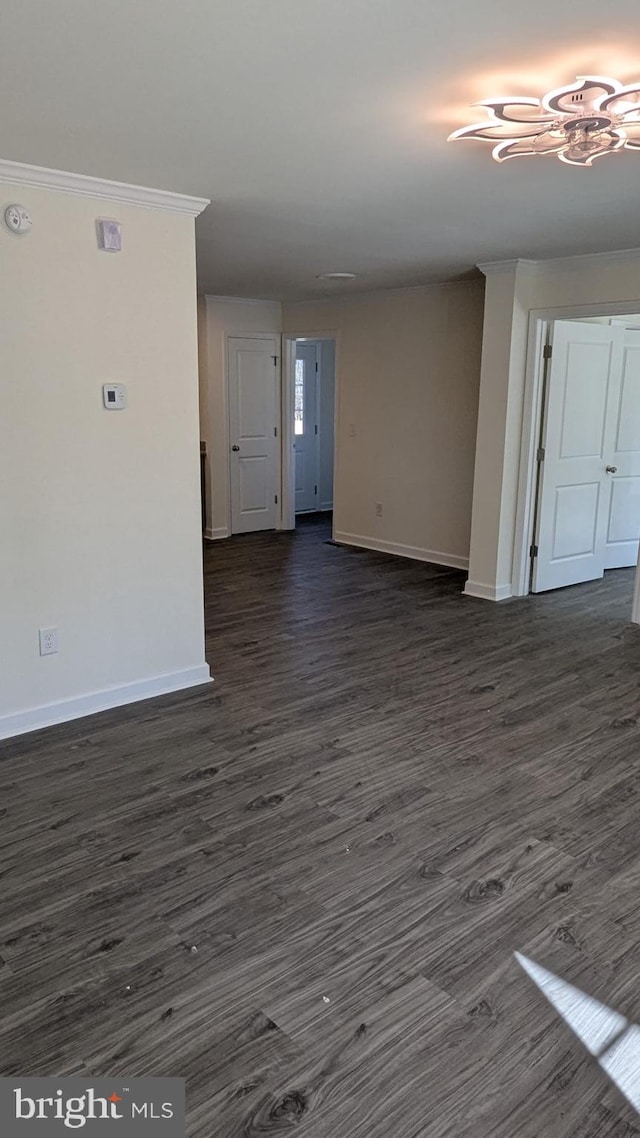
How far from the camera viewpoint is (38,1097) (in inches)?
67.4

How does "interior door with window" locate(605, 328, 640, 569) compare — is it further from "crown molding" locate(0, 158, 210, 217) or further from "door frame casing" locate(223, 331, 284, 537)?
"crown molding" locate(0, 158, 210, 217)

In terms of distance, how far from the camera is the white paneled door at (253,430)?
7973 millimetres

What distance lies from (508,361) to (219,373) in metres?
3.40

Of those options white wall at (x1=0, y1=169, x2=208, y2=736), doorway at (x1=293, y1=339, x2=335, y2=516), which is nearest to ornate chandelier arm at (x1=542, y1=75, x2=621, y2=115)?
white wall at (x1=0, y1=169, x2=208, y2=736)

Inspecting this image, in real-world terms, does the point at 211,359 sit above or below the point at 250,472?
above

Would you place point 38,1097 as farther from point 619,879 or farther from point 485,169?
point 485,169

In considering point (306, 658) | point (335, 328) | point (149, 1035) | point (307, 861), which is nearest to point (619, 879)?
point (307, 861)

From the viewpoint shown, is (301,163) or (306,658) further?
(306,658)

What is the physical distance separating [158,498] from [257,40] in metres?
2.19

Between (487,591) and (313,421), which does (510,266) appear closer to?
(487,591)

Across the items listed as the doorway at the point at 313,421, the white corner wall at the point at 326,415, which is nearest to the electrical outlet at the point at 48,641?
the doorway at the point at 313,421

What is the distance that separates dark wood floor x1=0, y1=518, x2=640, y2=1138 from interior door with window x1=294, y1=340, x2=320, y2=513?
17.1 ft

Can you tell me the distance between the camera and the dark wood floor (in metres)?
1.77

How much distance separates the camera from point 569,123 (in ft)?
7.91
